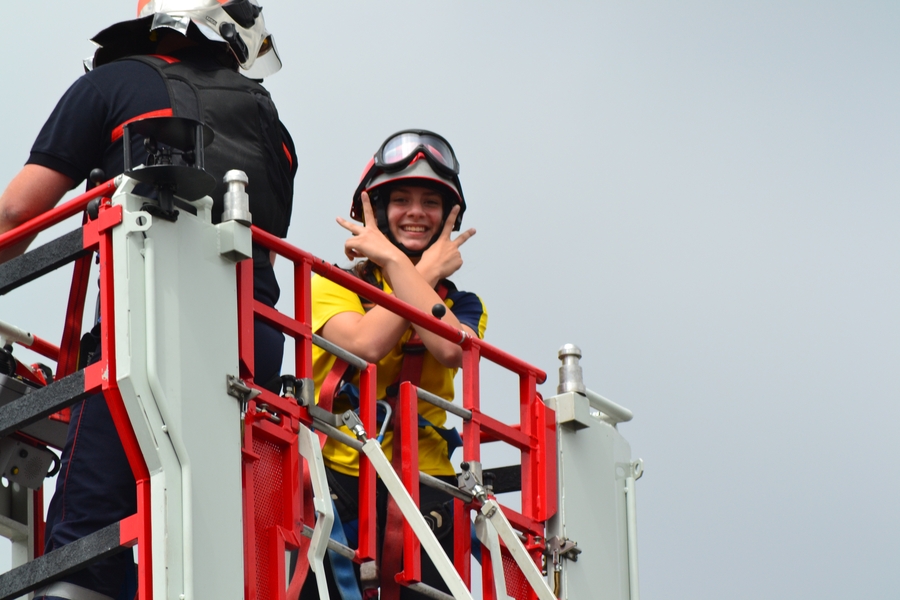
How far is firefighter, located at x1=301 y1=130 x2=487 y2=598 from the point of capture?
24.7 feet

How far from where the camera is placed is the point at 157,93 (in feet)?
22.1

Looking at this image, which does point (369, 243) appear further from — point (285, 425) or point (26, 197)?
point (26, 197)

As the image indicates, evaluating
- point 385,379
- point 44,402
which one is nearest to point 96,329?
point 44,402

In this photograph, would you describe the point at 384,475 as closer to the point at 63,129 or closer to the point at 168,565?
the point at 168,565

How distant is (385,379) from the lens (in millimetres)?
8008

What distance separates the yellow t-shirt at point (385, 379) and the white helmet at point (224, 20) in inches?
43.8

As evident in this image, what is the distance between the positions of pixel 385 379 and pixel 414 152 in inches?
51.3

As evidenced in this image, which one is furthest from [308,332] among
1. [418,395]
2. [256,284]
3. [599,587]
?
[599,587]

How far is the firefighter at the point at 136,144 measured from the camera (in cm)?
616

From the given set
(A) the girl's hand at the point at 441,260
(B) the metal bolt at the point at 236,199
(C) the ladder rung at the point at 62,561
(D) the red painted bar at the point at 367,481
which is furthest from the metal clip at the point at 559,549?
(C) the ladder rung at the point at 62,561

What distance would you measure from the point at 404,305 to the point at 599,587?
181 centimetres

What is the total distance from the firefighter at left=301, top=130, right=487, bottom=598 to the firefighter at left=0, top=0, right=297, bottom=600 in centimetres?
63

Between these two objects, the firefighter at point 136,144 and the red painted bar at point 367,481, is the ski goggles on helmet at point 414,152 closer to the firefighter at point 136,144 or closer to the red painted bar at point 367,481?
the firefighter at point 136,144

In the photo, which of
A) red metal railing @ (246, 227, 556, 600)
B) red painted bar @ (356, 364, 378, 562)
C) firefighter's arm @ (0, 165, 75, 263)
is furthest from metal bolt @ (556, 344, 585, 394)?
firefighter's arm @ (0, 165, 75, 263)
